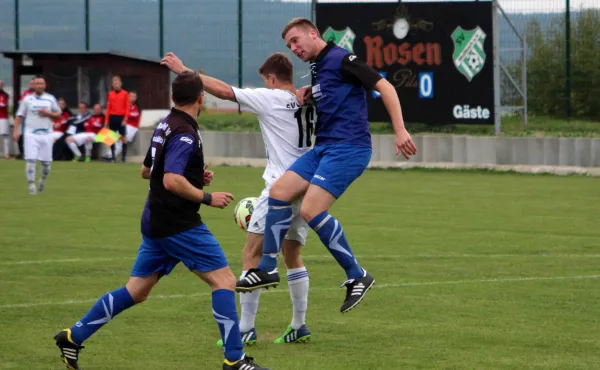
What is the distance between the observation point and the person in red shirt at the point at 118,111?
29922mm

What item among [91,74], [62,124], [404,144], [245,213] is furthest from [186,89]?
[91,74]

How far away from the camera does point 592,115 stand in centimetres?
2762

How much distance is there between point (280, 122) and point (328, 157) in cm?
53

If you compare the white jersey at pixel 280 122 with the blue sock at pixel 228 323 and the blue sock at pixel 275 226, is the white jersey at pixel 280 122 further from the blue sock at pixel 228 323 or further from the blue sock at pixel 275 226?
the blue sock at pixel 228 323

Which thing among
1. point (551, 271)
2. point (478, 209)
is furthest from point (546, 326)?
point (478, 209)

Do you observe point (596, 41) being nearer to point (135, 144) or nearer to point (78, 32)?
point (135, 144)

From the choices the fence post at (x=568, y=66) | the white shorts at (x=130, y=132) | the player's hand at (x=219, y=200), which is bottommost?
the player's hand at (x=219, y=200)

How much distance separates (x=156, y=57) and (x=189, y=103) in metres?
26.8

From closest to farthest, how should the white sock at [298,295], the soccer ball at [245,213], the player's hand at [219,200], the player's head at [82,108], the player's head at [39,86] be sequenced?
the player's hand at [219,200]
the white sock at [298,295]
the soccer ball at [245,213]
the player's head at [39,86]
the player's head at [82,108]

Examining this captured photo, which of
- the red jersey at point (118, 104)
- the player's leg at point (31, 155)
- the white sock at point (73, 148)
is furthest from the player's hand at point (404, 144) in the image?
the white sock at point (73, 148)

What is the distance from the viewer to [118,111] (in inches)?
1182

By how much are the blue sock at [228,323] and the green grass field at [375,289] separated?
0.60 meters

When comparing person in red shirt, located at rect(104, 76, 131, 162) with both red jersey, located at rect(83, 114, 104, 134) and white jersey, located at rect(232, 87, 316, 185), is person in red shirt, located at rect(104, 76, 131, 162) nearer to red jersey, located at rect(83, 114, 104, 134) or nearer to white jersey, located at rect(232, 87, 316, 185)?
red jersey, located at rect(83, 114, 104, 134)

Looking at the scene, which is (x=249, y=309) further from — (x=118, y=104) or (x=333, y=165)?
(x=118, y=104)
